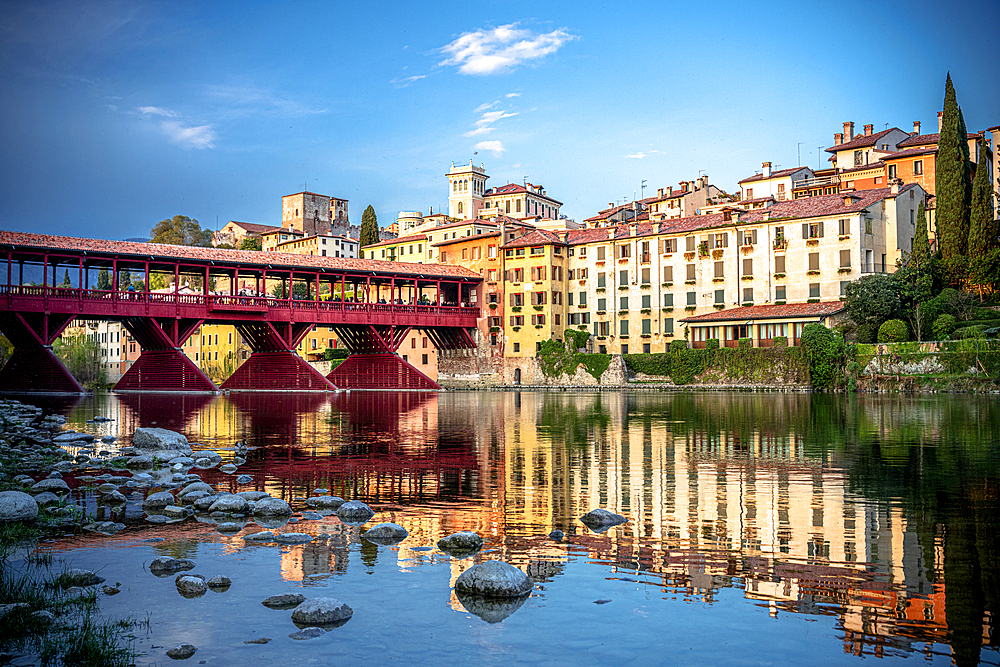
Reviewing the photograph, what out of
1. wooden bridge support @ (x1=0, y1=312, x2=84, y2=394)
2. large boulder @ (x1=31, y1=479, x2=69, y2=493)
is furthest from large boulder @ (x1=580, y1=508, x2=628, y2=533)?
wooden bridge support @ (x1=0, y1=312, x2=84, y2=394)

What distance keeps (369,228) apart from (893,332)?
70967 millimetres

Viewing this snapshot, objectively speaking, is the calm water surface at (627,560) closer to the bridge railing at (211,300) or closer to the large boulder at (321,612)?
the large boulder at (321,612)

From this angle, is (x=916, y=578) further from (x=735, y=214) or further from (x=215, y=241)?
(x=215, y=241)

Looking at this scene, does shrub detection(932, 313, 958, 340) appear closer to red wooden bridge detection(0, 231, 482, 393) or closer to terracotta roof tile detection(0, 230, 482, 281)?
red wooden bridge detection(0, 231, 482, 393)

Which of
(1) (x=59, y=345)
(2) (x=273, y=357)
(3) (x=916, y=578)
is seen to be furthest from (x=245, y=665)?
(1) (x=59, y=345)

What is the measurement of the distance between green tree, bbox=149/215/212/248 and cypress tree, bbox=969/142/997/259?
111 meters

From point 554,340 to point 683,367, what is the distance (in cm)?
1468

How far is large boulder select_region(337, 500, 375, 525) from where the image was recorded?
12100mm

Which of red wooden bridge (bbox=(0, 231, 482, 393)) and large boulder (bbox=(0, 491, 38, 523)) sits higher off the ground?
red wooden bridge (bbox=(0, 231, 482, 393))

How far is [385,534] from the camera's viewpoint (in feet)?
35.9

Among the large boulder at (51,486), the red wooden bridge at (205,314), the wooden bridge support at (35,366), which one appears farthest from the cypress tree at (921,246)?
the large boulder at (51,486)

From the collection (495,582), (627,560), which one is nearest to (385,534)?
(495,582)

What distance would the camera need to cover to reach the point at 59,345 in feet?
284

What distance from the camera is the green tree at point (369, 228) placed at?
10919cm
